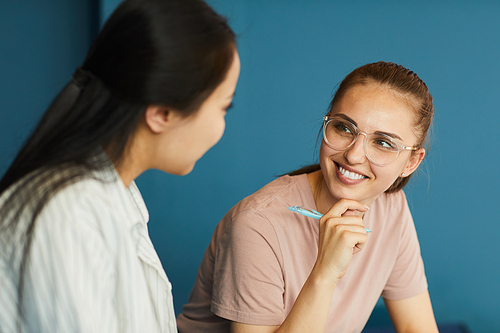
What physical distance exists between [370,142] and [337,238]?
0.28 meters

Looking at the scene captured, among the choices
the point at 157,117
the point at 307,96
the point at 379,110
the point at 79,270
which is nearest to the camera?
the point at 79,270

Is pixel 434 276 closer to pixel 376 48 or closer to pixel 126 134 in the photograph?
pixel 376 48

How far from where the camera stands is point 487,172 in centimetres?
228

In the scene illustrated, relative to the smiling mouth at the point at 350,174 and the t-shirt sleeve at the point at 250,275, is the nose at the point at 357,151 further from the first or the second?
the t-shirt sleeve at the point at 250,275

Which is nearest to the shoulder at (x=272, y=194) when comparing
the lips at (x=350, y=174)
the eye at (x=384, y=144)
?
the lips at (x=350, y=174)

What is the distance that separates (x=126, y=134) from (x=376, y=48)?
5.71 ft

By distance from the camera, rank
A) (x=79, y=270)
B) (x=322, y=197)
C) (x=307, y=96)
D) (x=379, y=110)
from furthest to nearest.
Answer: (x=307, y=96) → (x=322, y=197) → (x=379, y=110) → (x=79, y=270)

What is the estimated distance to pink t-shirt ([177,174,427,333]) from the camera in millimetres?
1104

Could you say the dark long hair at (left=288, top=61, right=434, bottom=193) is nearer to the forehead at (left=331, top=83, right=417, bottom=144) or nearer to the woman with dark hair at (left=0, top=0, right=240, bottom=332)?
the forehead at (left=331, top=83, right=417, bottom=144)

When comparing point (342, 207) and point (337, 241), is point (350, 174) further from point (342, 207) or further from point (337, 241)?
point (337, 241)

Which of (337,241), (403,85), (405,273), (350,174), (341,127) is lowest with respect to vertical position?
(405,273)

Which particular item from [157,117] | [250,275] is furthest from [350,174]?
[157,117]

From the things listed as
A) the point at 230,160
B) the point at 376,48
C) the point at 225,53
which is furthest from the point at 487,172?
the point at 225,53

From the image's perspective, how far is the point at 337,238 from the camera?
1.06 metres
